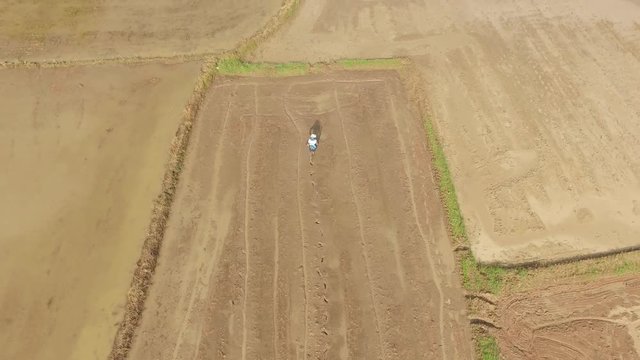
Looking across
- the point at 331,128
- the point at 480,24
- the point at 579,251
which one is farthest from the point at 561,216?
the point at 480,24

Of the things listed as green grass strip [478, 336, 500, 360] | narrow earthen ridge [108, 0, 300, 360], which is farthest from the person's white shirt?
green grass strip [478, 336, 500, 360]

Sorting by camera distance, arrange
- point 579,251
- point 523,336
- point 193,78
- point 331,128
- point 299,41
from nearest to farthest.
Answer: point 523,336, point 579,251, point 331,128, point 193,78, point 299,41

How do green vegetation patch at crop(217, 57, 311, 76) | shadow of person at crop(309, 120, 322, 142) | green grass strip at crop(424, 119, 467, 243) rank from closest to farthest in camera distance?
green grass strip at crop(424, 119, 467, 243)
shadow of person at crop(309, 120, 322, 142)
green vegetation patch at crop(217, 57, 311, 76)

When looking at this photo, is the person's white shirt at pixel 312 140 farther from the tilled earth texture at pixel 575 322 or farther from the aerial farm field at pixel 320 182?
the tilled earth texture at pixel 575 322

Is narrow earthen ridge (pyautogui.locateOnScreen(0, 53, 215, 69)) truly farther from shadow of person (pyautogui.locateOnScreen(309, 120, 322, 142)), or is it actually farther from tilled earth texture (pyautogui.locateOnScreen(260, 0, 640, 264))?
shadow of person (pyautogui.locateOnScreen(309, 120, 322, 142))

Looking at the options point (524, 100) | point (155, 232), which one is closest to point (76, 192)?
point (155, 232)

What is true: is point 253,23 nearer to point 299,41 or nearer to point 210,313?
point 299,41

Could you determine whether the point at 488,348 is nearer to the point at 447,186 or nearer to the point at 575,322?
the point at 575,322
